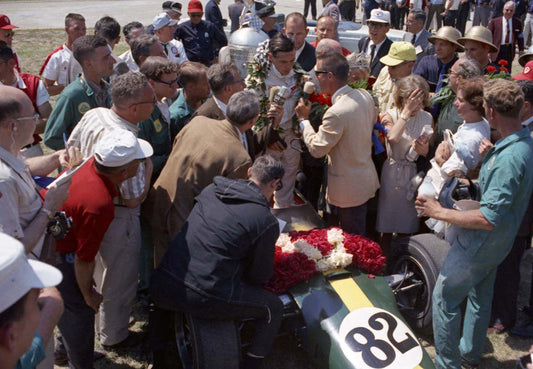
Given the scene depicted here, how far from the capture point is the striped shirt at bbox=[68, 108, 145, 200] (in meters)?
4.12

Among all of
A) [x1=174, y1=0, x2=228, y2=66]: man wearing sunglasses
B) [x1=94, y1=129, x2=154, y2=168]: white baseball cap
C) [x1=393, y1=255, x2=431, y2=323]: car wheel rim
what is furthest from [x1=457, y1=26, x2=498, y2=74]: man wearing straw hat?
[x1=174, y1=0, x2=228, y2=66]: man wearing sunglasses

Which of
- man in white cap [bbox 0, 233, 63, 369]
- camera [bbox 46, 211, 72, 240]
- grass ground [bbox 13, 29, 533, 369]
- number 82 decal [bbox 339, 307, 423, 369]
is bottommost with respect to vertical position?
grass ground [bbox 13, 29, 533, 369]

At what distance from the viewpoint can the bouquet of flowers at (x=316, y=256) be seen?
163 inches

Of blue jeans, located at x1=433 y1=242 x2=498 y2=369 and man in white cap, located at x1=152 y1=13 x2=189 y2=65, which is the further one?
man in white cap, located at x1=152 y1=13 x2=189 y2=65

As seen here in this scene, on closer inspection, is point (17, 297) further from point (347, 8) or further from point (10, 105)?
point (347, 8)

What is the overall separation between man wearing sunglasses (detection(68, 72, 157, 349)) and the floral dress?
8.04ft

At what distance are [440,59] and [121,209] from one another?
485 cm

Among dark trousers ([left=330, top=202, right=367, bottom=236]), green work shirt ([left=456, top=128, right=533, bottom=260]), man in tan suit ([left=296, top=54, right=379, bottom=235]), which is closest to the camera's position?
green work shirt ([left=456, top=128, right=533, bottom=260])

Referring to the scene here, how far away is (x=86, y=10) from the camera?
79.6 ft

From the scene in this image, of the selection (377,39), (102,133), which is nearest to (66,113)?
(102,133)

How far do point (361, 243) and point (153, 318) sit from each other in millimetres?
1790

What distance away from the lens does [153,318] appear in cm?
418

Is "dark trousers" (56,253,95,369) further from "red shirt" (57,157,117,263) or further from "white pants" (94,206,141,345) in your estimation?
"white pants" (94,206,141,345)

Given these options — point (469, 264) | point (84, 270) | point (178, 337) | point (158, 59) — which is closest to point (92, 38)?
point (158, 59)
